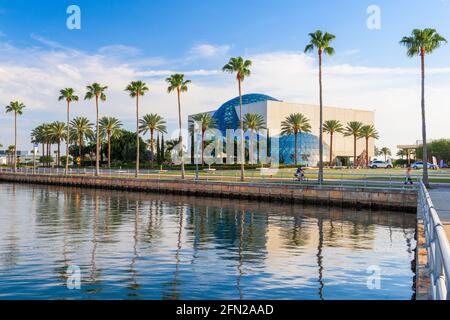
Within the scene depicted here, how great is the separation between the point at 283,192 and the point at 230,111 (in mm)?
116375

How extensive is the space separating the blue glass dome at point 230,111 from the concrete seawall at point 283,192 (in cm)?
8832

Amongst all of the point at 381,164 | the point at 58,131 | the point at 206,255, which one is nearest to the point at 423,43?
the point at 206,255

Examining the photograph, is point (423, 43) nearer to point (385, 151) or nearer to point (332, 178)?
point (332, 178)

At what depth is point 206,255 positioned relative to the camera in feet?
61.0

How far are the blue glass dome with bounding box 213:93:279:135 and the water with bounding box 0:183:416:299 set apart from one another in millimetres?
122665

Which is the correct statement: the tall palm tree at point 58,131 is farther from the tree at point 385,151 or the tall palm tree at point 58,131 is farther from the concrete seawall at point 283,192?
the tree at point 385,151

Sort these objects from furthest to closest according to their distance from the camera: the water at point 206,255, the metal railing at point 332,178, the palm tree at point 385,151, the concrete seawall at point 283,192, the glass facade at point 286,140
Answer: the palm tree at point 385,151 → the glass facade at point 286,140 → the metal railing at point 332,178 → the concrete seawall at point 283,192 → the water at point 206,255

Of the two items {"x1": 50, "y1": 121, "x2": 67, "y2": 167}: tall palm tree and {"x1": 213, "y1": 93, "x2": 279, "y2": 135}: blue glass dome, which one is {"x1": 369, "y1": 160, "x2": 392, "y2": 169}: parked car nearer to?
{"x1": 213, "y1": 93, "x2": 279, "y2": 135}: blue glass dome

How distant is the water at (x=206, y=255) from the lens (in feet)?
44.1

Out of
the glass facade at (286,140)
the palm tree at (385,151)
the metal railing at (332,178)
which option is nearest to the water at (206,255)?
the metal railing at (332,178)

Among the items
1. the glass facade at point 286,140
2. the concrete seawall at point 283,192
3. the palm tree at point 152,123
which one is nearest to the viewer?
the concrete seawall at point 283,192

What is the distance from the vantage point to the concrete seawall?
36.9 m

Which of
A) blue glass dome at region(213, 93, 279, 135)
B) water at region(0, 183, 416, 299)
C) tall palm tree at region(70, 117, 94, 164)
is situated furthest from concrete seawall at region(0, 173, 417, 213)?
blue glass dome at region(213, 93, 279, 135)
